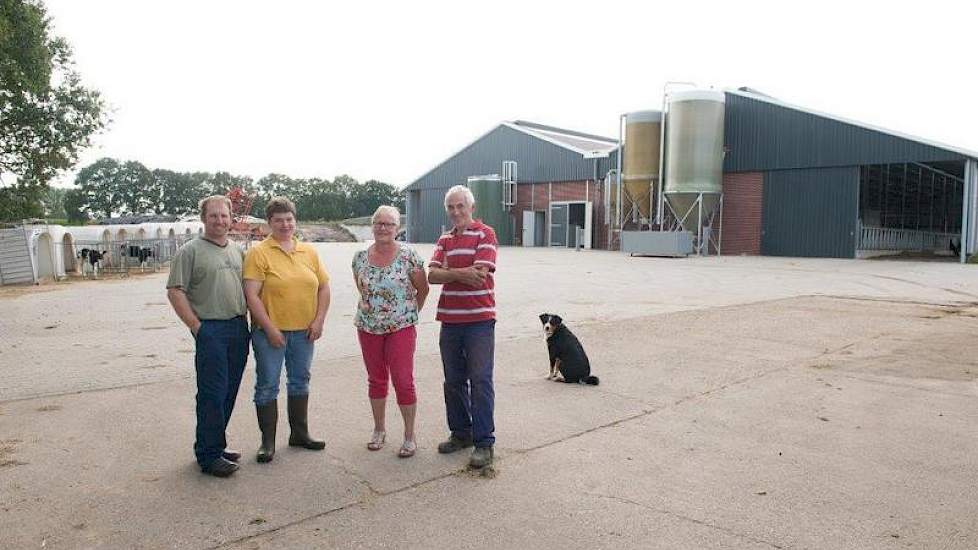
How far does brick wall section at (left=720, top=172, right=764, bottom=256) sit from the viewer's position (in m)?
32.7

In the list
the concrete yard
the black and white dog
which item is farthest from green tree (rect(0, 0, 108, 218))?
the black and white dog

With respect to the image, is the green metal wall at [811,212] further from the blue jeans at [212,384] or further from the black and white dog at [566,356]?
the blue jeans at [212,384]

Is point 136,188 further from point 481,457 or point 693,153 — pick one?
point 481,457

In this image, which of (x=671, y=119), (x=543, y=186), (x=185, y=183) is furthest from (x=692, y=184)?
(x=185, y=183)

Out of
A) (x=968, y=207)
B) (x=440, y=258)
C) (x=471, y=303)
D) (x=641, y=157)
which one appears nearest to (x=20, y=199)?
(x=440, y=258)

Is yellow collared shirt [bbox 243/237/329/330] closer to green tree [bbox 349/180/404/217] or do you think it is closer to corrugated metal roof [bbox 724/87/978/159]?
corrugated metal roof [bbox 724/87/978/159]

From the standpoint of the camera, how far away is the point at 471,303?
4.68m

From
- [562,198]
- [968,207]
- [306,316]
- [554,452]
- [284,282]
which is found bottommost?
[554,452]

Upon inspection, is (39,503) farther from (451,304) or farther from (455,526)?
(451,304)

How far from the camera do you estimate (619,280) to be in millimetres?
19047

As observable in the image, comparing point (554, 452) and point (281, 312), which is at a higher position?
point (281, 312)

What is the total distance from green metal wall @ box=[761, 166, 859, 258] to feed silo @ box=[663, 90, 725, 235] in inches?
105

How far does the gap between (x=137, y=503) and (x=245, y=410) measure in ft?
6.54

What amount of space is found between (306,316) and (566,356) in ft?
9.83
